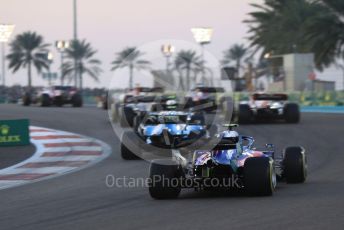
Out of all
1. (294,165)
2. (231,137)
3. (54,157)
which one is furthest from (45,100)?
(231,137)

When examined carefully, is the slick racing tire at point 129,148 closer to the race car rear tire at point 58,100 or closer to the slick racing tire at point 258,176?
the slick racing tire at point 258,176

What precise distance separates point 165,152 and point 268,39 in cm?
3634

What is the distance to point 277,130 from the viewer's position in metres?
24.3

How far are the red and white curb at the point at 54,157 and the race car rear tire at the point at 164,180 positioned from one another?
3585 mm

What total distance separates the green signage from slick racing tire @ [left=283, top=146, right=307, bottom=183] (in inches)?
387

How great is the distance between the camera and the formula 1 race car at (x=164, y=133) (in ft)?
54.7

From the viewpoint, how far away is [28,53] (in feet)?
244

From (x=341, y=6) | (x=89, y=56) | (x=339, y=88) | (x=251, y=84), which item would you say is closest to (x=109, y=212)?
(x=339, y=88)

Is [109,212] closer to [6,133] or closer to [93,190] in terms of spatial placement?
[93,190]

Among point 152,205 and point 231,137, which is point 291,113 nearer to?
point 231,137

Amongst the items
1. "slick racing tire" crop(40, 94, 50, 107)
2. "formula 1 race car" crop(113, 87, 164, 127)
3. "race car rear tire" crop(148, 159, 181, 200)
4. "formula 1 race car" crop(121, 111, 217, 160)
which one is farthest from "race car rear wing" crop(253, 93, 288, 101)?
"race car rear tire" crop(148, 159, 181, 200)

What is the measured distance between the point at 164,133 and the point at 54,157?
2684 mm

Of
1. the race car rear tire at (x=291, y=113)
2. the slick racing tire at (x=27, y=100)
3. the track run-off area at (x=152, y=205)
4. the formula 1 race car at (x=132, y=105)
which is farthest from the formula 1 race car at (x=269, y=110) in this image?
the slick racing tire at (x=27, y=100)

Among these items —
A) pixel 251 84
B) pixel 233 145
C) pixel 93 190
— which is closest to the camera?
pixel 233 145
